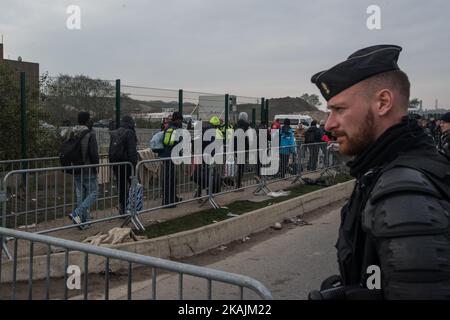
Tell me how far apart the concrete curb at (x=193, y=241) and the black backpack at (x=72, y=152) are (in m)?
1.94

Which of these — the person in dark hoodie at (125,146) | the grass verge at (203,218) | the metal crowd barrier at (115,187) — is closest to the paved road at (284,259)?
the grass verge at (203,218)

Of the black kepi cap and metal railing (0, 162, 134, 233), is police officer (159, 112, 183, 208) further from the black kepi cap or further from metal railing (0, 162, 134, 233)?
the black kepi cap

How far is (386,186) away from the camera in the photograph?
1.41 metres

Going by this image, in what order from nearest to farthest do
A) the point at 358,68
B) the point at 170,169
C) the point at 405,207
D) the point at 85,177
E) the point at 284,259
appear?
1. the point at 405,207
2. the point at 358,68
3. the point at 284,259
4. the point at 85,177
5. the point at 170,169

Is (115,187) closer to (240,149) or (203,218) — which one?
(203,218)

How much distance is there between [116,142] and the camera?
8.24m

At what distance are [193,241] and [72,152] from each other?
232 centimetres

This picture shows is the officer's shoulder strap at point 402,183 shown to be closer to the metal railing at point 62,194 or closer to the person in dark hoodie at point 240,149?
the metal railing at point 62,194

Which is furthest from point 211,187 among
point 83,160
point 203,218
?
point 83,160

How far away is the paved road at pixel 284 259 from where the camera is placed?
562 cm

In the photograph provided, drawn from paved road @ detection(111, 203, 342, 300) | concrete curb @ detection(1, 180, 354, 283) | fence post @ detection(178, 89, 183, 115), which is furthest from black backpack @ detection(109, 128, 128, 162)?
fence post @ detection(178, 89, 183, 115)

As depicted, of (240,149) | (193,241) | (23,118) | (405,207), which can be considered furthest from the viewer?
(240,149)
